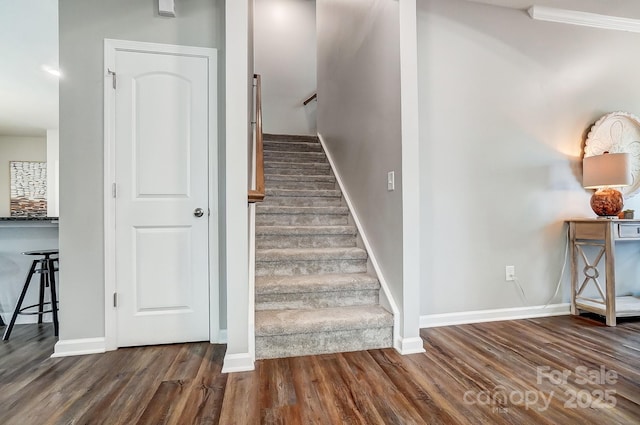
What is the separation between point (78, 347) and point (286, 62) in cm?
528

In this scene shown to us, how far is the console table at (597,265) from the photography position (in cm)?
248

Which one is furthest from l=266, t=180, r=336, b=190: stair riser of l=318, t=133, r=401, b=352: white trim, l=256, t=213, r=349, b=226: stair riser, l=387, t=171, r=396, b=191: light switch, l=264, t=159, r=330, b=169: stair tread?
l=387, t=171, r=396, b=191: light switch

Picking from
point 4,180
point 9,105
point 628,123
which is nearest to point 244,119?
point 628,123

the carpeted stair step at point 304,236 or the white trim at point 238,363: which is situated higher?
the carpeted stair step at point 304,236

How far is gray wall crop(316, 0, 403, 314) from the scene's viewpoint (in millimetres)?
2188

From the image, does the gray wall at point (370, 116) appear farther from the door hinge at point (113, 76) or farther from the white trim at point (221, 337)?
the door hinge at point (113, 76)

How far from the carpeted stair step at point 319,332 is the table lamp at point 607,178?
215cm

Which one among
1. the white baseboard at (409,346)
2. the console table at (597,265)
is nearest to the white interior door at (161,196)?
the white baseboard at (409,346)

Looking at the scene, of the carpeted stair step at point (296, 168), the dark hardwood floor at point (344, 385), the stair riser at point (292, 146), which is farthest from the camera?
the stair riser at point (292, 146)

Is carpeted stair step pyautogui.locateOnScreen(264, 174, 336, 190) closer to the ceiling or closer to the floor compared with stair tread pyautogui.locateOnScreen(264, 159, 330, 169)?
closer to the floor

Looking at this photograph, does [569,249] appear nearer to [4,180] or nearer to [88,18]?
[88,18]

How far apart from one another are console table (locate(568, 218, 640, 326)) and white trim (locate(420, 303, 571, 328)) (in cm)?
18

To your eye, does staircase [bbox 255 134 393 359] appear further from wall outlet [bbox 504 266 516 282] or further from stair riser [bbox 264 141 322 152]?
wall outlet [bbox 504 266 516 282]

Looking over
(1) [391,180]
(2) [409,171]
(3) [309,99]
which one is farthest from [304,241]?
(3) [309,99]
